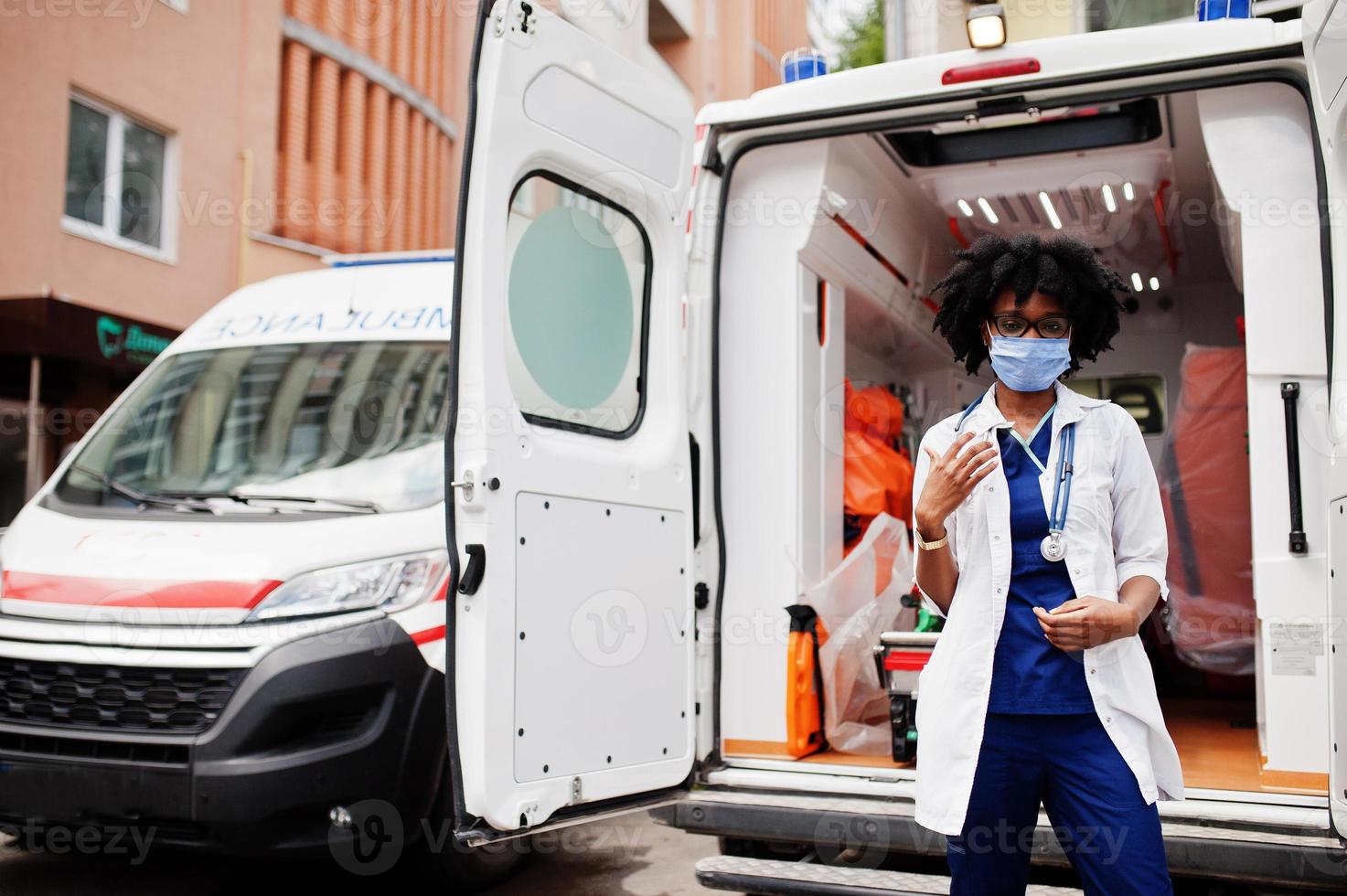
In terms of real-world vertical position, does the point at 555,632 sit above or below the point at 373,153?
below

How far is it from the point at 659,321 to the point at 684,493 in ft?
1.80

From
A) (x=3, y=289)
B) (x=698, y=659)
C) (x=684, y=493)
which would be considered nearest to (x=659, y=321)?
(x=684, y=493)

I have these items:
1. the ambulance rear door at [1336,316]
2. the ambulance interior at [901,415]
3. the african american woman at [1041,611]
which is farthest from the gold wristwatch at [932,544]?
the ambulance interior at [901,415]

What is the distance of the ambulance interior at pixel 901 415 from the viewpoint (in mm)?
3332

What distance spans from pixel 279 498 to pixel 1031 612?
2.79 meters

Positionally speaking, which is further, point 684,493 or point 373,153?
point 373,153

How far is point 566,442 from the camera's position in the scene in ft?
11.2

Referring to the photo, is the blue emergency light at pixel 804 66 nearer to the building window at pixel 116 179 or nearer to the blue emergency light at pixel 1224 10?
the blue emergency light at pixel 1224 10

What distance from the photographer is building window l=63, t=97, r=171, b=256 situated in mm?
11789

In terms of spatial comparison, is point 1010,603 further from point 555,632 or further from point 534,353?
point 534,353

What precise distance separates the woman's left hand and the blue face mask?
18.3 inches

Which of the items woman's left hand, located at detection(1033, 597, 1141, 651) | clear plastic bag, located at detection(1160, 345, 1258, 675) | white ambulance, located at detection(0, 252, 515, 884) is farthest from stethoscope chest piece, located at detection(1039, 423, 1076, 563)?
clear plastic bag, located at detection(1160, 345, 1258, 675)

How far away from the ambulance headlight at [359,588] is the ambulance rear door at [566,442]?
72 cm

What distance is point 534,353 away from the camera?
341 centimetres
